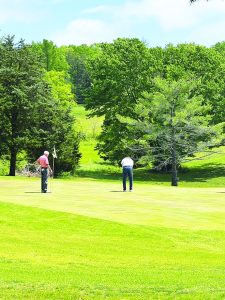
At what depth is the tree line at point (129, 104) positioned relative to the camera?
55562 millimetres

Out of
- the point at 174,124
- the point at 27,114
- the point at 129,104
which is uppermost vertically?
the point at 129,104

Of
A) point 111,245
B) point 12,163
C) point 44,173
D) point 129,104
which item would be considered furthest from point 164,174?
point 111,245

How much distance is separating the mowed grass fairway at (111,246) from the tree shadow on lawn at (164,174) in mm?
35333

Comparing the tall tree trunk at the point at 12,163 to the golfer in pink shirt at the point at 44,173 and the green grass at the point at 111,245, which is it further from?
A: the golfer in pink shirt at the point at 44,173

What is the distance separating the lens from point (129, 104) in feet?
213

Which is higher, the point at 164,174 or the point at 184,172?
the point at 184,172

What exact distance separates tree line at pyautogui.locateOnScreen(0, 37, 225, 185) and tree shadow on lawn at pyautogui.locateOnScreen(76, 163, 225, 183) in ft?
6.27

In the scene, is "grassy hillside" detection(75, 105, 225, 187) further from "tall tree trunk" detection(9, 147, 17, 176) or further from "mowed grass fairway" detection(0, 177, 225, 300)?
"mowed grass fairway" detection(0, 177, 225, 300)

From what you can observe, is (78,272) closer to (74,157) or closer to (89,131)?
(74,157)

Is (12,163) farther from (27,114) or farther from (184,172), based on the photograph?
(184,172)

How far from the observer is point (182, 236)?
17484 millimetres

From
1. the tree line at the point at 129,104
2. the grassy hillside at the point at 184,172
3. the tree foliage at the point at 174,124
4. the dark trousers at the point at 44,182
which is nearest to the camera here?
the dark trousers at the point at 44,182

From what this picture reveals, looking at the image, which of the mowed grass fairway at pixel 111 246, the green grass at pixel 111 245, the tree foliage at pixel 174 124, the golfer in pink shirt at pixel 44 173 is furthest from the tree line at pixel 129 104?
the mowed grass fairway at pixel 111 246

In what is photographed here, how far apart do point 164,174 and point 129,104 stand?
382 inches
